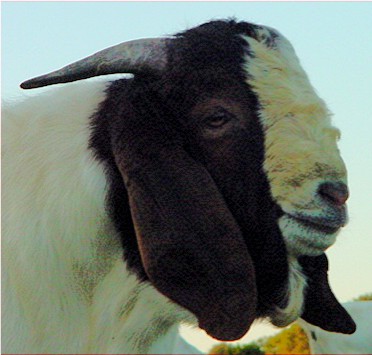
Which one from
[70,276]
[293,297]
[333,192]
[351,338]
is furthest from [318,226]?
[351,338]

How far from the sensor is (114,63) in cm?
491

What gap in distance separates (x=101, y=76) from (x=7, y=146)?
0.54 m

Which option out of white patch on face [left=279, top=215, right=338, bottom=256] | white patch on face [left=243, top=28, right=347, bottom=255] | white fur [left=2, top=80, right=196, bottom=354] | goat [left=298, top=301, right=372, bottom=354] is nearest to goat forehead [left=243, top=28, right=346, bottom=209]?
white patch on face [left=243, top=28, right=347, bottom=255]

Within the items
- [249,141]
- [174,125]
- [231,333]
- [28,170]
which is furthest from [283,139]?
→ [28,170]

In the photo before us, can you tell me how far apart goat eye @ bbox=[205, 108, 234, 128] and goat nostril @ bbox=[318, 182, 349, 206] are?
1.70ft

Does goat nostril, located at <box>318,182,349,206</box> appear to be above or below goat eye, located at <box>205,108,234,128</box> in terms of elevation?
below

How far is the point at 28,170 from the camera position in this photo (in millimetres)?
4957

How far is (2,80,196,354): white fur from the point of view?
4781 millimetres

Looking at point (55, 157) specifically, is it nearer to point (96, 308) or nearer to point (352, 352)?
point (96, 308)

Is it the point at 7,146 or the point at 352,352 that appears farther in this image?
the point at 352,352

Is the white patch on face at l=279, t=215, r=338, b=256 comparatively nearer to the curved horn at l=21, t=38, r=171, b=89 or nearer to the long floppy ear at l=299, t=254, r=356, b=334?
the long floppy ear at l=299, t=254, r=356, b=334

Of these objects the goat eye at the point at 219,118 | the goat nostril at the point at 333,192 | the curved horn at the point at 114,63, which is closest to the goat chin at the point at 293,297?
the goat nostril at the point at 333,192

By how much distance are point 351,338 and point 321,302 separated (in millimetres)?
9655

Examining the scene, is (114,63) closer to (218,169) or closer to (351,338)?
(218,169)
